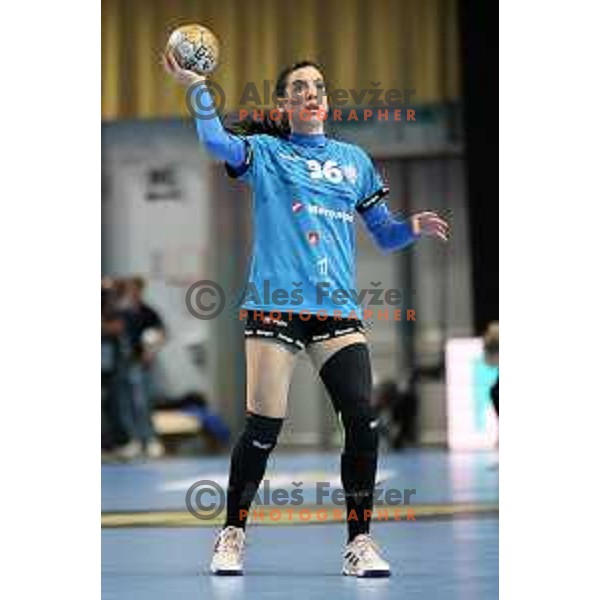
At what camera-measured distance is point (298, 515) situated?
869cm

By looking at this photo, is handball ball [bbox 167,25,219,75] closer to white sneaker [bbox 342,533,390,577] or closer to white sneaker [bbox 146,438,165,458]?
white sneaker [bbox 342,533,390,577]

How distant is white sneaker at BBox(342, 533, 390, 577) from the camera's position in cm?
567

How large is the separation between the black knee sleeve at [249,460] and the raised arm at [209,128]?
87cm

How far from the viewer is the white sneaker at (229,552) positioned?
19.0 ft

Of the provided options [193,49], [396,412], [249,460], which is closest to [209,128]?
[193,49]

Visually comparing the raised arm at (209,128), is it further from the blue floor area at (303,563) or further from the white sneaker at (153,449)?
the white sneaker at (153,449)

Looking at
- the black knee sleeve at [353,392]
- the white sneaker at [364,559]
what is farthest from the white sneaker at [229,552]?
the black knee sleeve at [353,392]

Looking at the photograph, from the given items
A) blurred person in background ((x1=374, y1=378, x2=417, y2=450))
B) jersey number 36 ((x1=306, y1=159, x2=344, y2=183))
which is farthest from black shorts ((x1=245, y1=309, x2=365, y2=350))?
blurred person in background ((x1=374, y1=378, x2=417, y2=450))

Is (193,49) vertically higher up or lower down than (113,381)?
higher up

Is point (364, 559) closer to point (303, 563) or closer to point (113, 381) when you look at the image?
point (303, 563)

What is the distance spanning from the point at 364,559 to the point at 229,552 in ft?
1.52
